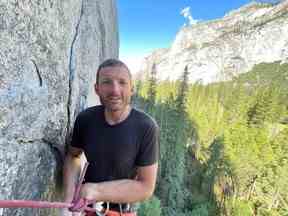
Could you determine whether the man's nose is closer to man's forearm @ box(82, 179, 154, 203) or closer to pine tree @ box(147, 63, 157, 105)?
man's forearm @ box(82, 179, 154, 203)

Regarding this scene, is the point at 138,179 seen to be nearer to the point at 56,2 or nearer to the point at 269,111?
the point at 56,2

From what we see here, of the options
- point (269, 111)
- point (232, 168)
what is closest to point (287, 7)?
point (269, 111)

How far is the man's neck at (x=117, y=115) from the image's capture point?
6.73ft

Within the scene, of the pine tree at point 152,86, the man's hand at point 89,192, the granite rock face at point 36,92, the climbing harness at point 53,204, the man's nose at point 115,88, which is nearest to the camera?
the climbing harness at point 53,204

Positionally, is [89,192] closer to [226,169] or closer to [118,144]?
[118,144]

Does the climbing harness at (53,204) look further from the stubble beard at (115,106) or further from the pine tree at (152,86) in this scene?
the pine tree at (152,86)

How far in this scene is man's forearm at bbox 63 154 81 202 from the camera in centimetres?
218

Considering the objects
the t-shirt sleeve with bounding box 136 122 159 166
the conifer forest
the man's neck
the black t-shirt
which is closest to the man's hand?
the black t-shirt

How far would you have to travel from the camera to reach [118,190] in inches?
76.0

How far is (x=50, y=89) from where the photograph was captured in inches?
75.1

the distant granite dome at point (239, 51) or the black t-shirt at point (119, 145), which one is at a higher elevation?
the distant granite dome at point (239, 51)

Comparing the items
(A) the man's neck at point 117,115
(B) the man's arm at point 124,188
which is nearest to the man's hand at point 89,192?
(B) the man's arm at point 124,188

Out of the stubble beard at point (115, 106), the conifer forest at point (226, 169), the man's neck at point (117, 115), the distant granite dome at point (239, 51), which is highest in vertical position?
the distant granite dome at point (239, 51)

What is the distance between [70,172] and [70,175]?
0.08ft
